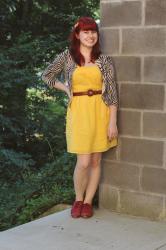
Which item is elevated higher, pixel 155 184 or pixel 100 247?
pixel 155 184

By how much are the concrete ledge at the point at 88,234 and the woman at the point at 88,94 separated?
0.21 meters

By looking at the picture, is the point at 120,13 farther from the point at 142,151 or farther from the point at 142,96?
the point at 142,151

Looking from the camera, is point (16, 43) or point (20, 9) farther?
point (20, 9)

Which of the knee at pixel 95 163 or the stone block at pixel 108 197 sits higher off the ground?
the knee at pixel 95 163

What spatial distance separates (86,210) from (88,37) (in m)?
1.44

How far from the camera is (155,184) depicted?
16.5 ft

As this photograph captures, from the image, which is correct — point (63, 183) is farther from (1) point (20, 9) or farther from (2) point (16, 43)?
(1) point (20, 9)

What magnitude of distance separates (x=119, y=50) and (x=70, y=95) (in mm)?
569

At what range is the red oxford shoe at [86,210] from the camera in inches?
201

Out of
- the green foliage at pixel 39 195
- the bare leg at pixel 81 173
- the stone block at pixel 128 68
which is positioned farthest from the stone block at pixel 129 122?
the green foliage at pixel 39 195

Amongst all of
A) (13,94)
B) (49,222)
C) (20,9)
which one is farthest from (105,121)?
(20,9)

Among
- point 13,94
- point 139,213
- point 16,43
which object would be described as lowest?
point 139,213

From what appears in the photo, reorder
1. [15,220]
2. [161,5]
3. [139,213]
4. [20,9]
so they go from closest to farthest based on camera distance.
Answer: [161,5] → [139,213] → [15,220] → [20,9]

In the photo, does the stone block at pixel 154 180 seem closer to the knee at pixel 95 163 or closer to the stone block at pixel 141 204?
the stone block at pixel 141 204
